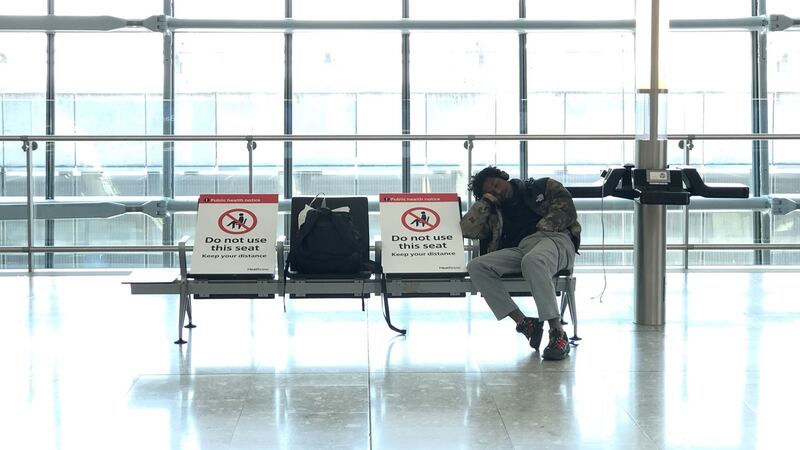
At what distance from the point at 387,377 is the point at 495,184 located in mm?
1475

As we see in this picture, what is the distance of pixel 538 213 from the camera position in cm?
603

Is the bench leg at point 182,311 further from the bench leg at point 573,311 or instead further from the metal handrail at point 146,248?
the metal handrail at point 146,248

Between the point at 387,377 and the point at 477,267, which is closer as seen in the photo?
the point at 387,377

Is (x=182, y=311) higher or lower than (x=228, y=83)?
lower

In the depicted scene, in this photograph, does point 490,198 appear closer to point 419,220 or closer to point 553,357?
point 419,220

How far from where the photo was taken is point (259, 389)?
4.85m

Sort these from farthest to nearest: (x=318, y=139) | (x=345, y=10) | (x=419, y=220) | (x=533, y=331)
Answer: (x=345, y=10) < (x=318, y=139) < (x=419, y=220) < (x=533, y=331)

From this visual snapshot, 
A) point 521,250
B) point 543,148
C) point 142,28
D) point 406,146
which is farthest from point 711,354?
point 142,28

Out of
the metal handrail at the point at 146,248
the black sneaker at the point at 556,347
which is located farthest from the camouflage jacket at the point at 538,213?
the metal handrail at the point at 146,248

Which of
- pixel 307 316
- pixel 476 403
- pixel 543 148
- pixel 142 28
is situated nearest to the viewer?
pixel 476 403

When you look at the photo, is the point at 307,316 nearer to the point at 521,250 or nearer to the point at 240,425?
the point at 521,250

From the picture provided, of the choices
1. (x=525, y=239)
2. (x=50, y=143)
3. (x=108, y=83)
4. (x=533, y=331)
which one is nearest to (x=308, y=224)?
(x=525, y=239)

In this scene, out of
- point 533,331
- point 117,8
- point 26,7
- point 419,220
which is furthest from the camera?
point 117,8

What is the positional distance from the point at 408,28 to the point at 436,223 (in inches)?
287
